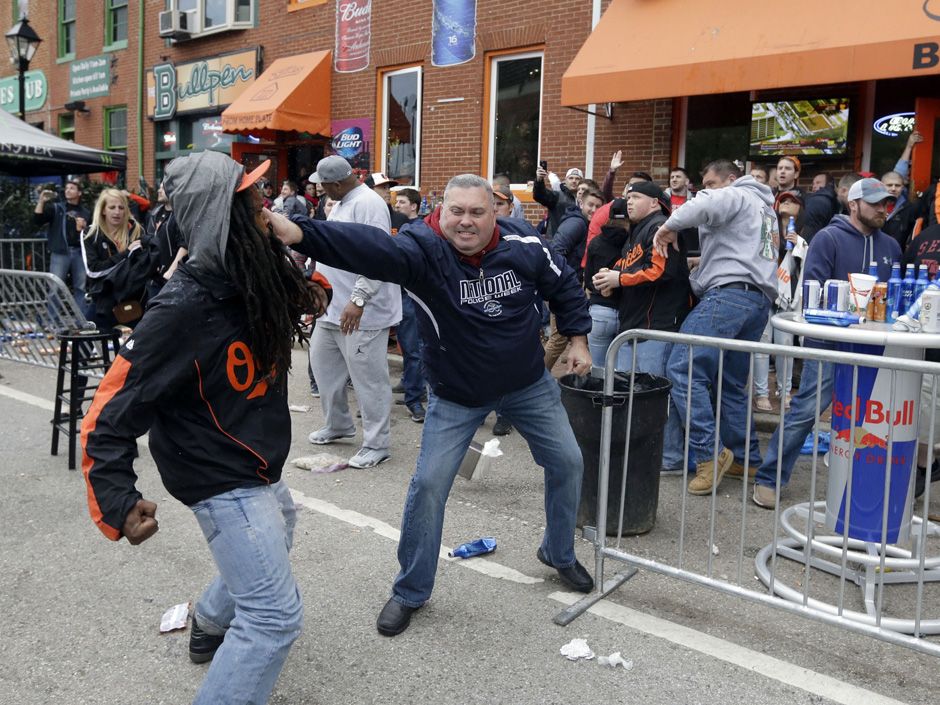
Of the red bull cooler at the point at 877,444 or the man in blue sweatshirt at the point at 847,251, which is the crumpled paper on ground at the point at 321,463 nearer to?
the man in blue sweatshirt at the point at 847,251

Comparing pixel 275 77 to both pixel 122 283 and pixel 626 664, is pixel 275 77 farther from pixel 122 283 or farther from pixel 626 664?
pixel 626 664

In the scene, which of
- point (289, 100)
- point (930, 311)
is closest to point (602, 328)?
point (930, 311)

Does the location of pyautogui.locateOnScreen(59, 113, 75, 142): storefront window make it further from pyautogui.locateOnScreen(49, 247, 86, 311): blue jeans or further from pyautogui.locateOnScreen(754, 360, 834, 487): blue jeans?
pyautogui.locateOnScreen(754, 360, 834, 487): blue jeans

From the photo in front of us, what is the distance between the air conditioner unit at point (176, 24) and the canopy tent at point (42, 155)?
406cm

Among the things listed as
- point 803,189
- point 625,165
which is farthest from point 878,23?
point 625,165

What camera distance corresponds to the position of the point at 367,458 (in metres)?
6.23

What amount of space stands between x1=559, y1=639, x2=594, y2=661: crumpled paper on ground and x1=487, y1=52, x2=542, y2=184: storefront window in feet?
30.9

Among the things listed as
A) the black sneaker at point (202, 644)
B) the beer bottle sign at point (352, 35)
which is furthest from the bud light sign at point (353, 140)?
the black sneaker at point (202, 644)

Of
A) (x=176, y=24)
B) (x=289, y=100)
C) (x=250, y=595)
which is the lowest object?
(x=250, y=595)

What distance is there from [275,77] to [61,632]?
13.0m

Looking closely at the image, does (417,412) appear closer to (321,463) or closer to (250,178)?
(321,463)

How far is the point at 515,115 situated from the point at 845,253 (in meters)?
7.86

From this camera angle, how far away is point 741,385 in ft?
19.2

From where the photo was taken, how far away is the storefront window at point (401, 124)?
1379 centimetres
